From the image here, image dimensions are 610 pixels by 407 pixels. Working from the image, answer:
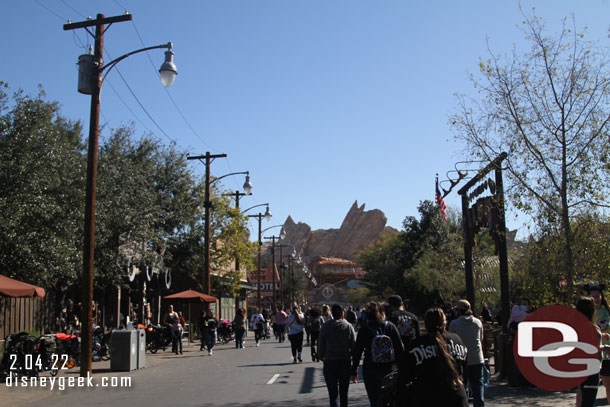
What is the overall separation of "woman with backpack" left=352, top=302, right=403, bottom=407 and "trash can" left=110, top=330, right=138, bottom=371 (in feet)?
32.7

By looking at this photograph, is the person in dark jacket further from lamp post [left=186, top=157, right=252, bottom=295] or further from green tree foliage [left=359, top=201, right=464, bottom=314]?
green tree foliage [left=359, top=201, right=464, bottom=314]

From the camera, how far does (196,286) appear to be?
40188 mm

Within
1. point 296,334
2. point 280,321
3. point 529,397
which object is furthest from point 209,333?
point 529,397

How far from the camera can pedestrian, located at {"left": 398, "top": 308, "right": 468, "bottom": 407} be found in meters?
4.98

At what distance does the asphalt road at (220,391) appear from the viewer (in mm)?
10469

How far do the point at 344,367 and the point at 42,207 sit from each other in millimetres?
12654

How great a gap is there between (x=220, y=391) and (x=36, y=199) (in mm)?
9038

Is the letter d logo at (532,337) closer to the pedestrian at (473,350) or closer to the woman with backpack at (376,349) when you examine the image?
the pedestrian at (473,350)

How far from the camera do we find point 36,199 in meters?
17.5

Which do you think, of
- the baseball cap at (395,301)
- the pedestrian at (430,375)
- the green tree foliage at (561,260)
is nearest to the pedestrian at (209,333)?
the green tree foliage at (561,260)

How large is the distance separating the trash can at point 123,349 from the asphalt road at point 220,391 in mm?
327

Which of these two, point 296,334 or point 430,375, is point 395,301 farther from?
point 296,334

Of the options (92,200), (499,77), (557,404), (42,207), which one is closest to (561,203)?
(499,77)

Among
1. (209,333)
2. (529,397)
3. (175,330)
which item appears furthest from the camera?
(175,330)
